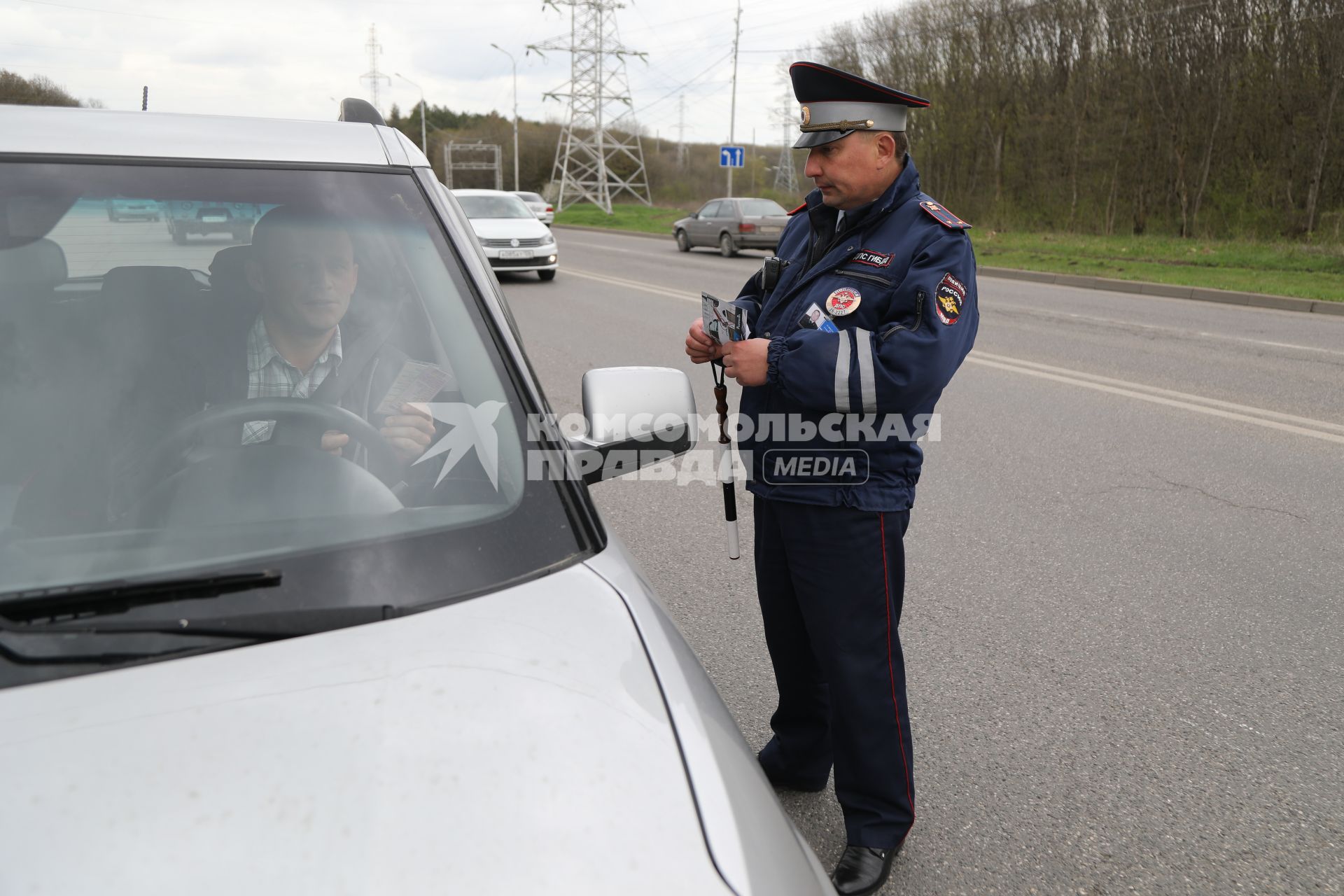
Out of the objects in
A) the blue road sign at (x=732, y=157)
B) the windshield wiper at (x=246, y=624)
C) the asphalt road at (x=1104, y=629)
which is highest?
the blue road sign at (x=732, y=157)

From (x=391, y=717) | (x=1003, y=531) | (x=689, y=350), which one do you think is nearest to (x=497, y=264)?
(x=1003, y=531)

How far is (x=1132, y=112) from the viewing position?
2452 centimetres

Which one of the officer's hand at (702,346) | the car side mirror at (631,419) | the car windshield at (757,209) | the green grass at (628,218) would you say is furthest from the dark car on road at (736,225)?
the car side mirror at (631,419)

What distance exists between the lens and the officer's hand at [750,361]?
230cm

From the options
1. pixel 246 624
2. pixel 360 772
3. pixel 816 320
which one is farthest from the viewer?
pixel 816 320

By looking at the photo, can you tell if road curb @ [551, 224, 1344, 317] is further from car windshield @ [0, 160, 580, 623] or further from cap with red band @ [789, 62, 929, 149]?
car windshield @ [0, 160, 580, 623]

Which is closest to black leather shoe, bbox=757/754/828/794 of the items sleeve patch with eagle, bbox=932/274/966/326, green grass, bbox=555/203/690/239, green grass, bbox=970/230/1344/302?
sleeve patch with eagle, bbox=932/274/966/326

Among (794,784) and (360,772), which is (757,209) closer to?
(794,784)

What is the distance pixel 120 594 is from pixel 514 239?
15.8 meters

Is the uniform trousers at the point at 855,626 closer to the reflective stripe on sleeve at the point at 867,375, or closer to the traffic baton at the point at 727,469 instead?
the traffic baton at the point at 727,469

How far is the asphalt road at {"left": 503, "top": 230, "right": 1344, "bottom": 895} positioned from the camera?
268cm

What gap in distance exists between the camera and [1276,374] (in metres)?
8.88

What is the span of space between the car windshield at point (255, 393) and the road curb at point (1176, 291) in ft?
48.0

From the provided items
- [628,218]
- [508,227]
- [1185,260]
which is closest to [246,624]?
[508,227]
